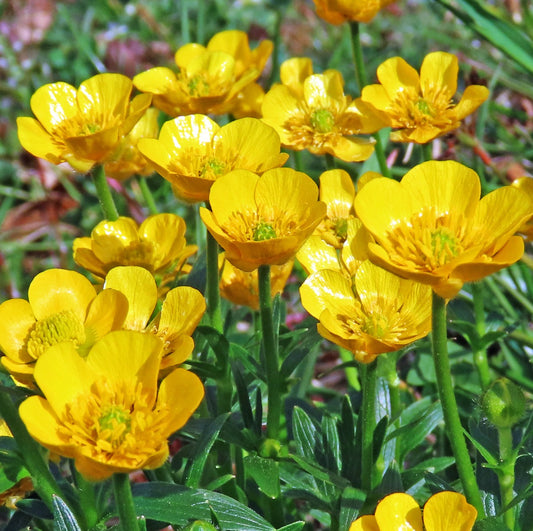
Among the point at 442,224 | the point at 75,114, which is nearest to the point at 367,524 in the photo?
the point at 442,224

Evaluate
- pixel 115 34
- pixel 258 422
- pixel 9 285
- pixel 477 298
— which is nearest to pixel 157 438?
pixel 258 422

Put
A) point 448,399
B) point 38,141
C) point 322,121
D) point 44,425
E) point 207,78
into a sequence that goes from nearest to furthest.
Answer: point 44,425, point 448,399, point 38,141, point 322,121, point 207,78

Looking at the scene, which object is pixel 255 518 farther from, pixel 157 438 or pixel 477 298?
pixel 477 298

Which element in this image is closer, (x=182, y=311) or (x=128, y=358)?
(x=128, y=358)

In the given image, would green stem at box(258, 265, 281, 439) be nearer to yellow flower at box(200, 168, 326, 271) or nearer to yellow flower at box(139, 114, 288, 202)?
yellow flower at box(200, 168, 326, 271)

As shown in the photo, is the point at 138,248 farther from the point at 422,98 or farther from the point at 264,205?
the point at 422,98
